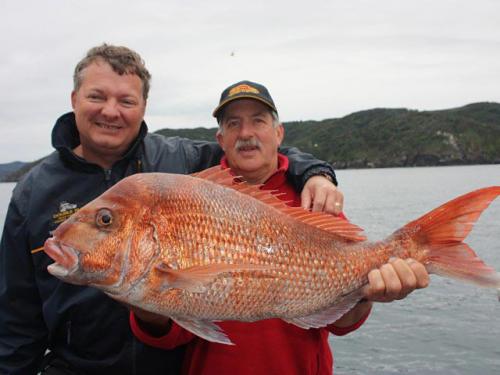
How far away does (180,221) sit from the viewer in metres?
2.94

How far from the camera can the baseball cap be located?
13.8 ft

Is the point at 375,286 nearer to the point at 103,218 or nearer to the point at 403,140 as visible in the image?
the point at 103,218

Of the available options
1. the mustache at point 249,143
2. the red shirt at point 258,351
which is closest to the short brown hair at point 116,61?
the mustache at point 249,143

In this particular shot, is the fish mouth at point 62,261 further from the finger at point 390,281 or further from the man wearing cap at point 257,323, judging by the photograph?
the finger at point 390,281

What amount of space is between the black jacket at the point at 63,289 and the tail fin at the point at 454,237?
3.65 feet

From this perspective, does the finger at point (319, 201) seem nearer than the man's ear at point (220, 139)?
Yes

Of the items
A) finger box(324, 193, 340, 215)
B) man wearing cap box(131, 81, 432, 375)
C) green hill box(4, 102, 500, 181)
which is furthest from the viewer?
green hill box(4, 102, 500, 181)

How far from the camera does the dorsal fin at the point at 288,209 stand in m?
3.33

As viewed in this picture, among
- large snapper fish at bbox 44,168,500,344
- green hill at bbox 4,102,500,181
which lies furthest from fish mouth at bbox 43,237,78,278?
green hill at bbox 4,102,500,181

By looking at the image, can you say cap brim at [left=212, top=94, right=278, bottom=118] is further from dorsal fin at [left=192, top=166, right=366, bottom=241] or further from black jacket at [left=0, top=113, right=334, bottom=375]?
dorsal fin at [left=192, top=166, right=366, bottom=241]

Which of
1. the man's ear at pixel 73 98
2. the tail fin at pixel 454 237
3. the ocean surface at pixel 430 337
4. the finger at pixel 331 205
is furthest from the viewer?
the ocean surface at pixel 430 337

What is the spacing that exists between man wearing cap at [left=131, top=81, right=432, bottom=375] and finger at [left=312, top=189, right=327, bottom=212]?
297 millimetres

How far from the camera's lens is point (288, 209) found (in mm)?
3391

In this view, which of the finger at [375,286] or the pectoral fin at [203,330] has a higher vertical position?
the finger at [375,286]
